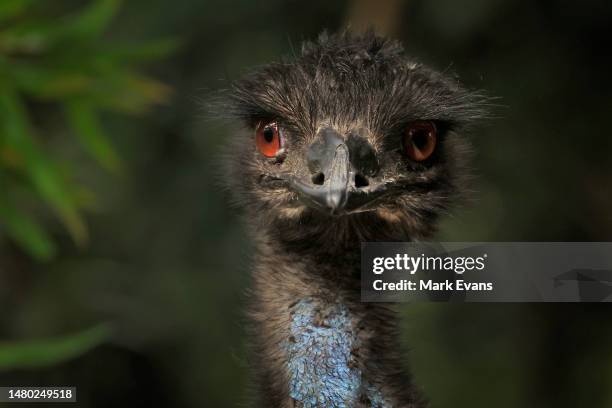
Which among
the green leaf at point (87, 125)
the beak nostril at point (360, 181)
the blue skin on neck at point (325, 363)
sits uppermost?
the green leaf at point (87, 125)

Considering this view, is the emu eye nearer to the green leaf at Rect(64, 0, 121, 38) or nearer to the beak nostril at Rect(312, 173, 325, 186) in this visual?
the beak nostril at Rect(312, 173, 325, 186)

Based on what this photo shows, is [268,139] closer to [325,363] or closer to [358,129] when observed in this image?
[358,129]

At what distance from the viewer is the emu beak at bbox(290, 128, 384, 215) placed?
1741 mm

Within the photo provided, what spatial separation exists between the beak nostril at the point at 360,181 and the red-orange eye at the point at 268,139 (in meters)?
0.27

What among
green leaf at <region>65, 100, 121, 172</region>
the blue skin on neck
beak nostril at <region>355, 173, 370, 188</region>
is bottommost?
the blue skin on neck

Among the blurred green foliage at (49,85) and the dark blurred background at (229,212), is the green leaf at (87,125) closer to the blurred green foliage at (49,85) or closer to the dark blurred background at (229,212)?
the blurred green foliage at (49,85)

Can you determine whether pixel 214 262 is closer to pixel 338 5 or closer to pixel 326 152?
pixel 338 5

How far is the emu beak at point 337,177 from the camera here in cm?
174

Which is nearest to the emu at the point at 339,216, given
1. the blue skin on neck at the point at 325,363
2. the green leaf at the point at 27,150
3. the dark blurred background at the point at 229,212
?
the blue skin on neck at the point at 325,363

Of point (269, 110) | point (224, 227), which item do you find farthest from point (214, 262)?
point (269, 110)

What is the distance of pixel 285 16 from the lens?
3768 mm

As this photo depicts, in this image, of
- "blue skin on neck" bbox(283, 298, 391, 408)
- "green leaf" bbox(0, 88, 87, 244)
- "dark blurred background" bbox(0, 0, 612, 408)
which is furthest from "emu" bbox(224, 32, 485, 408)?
"dark blurred background" bbox(0, 0, 612, 408)

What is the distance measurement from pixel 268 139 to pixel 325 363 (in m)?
0.48

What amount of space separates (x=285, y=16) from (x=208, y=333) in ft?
3.86
